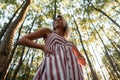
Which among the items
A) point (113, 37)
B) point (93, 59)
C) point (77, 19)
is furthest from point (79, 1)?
point (93, 59)

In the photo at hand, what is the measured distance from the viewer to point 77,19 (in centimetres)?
2380

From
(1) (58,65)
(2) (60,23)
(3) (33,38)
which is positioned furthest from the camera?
(2) (60,23)

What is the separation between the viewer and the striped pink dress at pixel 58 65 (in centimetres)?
150

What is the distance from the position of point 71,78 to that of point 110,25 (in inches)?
1013

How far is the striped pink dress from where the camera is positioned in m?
1.50

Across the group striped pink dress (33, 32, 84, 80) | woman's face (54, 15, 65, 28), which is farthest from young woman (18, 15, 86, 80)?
woman's face (54, 15, 65, 28)

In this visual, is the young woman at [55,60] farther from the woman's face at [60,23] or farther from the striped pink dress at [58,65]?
the woman's face at [60,23]

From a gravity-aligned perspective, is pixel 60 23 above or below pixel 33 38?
below

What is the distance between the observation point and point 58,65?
5.11 ft

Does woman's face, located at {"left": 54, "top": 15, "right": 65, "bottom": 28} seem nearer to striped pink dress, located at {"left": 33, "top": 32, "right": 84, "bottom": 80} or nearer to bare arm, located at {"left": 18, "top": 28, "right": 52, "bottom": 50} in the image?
bare arm, located at {"left": 18, "top": 28, "right": 52, "bottom": 50}

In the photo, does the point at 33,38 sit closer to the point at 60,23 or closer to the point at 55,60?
the point at 55,60

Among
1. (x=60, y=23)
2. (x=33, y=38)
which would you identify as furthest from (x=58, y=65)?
(x=60, y=23)

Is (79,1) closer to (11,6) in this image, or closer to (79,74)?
(11,6)

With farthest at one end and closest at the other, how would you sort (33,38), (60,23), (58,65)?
(60,23), (33,38), (58,65)
